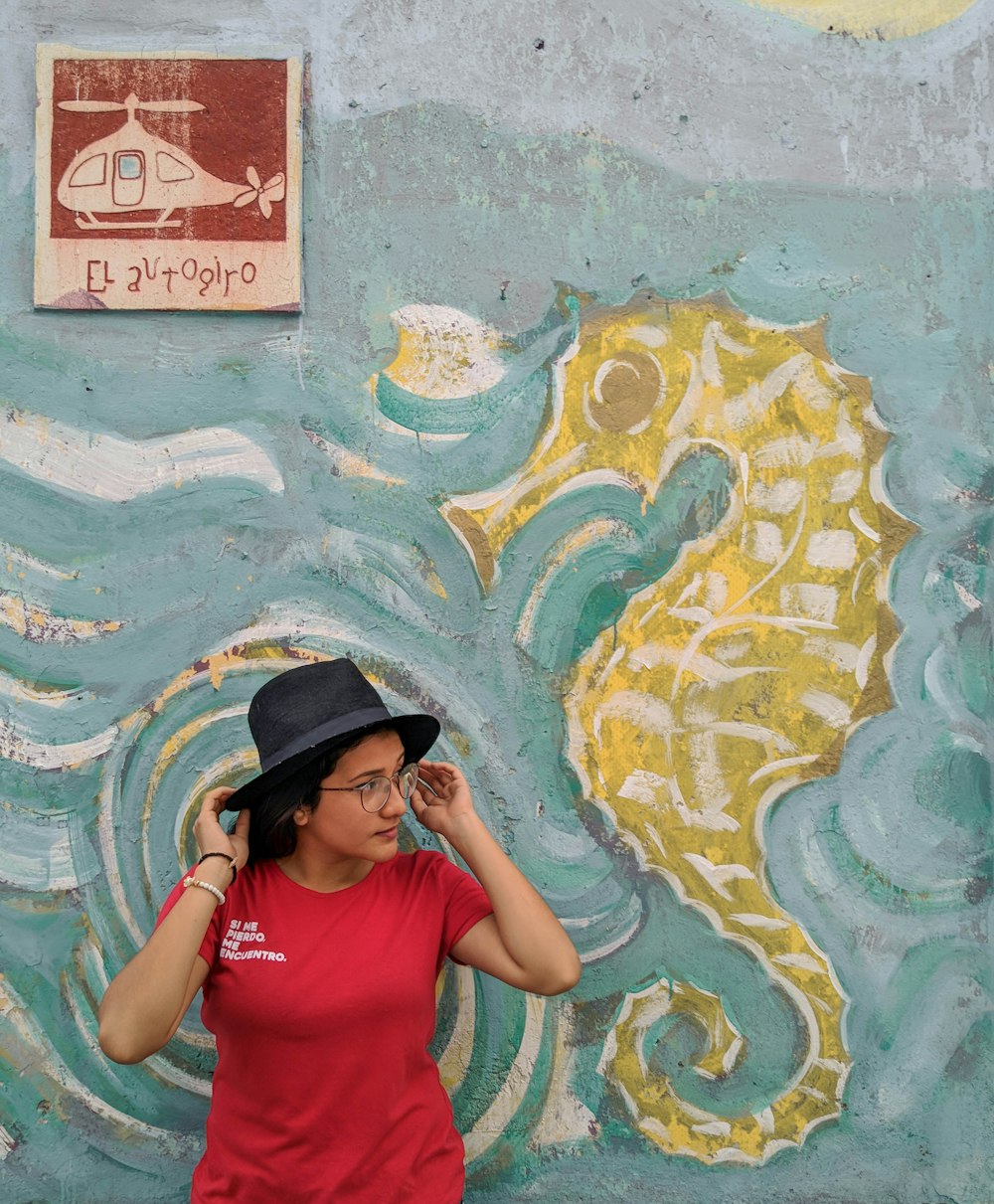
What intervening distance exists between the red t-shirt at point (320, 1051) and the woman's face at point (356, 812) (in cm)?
14

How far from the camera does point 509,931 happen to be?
222 cm

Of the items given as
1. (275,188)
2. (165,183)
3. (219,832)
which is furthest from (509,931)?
(165,183)

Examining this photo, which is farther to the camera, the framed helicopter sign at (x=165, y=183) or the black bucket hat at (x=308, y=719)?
the framed helicopter sign at (x=165, y=183)

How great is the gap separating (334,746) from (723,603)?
1132 millimetres

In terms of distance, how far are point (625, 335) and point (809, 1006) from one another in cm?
179

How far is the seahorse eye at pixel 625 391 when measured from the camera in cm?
276

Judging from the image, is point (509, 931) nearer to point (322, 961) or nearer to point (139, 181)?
point (322, 961)

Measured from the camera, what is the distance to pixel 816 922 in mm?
2701

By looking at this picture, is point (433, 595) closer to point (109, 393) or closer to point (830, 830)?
point (109, 393)

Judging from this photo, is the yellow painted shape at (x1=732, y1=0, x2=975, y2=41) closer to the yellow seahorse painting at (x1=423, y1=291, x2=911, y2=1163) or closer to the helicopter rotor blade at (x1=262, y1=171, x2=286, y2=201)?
the yellow seahorse painting at (x1=423, y1=291, x2=911, y2=1163)

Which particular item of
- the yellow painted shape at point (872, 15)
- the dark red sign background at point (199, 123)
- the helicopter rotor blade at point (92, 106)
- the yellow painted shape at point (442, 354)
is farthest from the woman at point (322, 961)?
the yellow painted shape at point (872, 15)

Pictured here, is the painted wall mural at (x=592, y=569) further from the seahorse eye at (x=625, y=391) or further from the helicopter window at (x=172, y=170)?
the helicopter window at (x=172, y=170)

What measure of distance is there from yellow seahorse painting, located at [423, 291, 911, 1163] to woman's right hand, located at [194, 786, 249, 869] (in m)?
0.87

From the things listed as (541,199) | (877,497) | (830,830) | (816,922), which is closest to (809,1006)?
(816,922)
